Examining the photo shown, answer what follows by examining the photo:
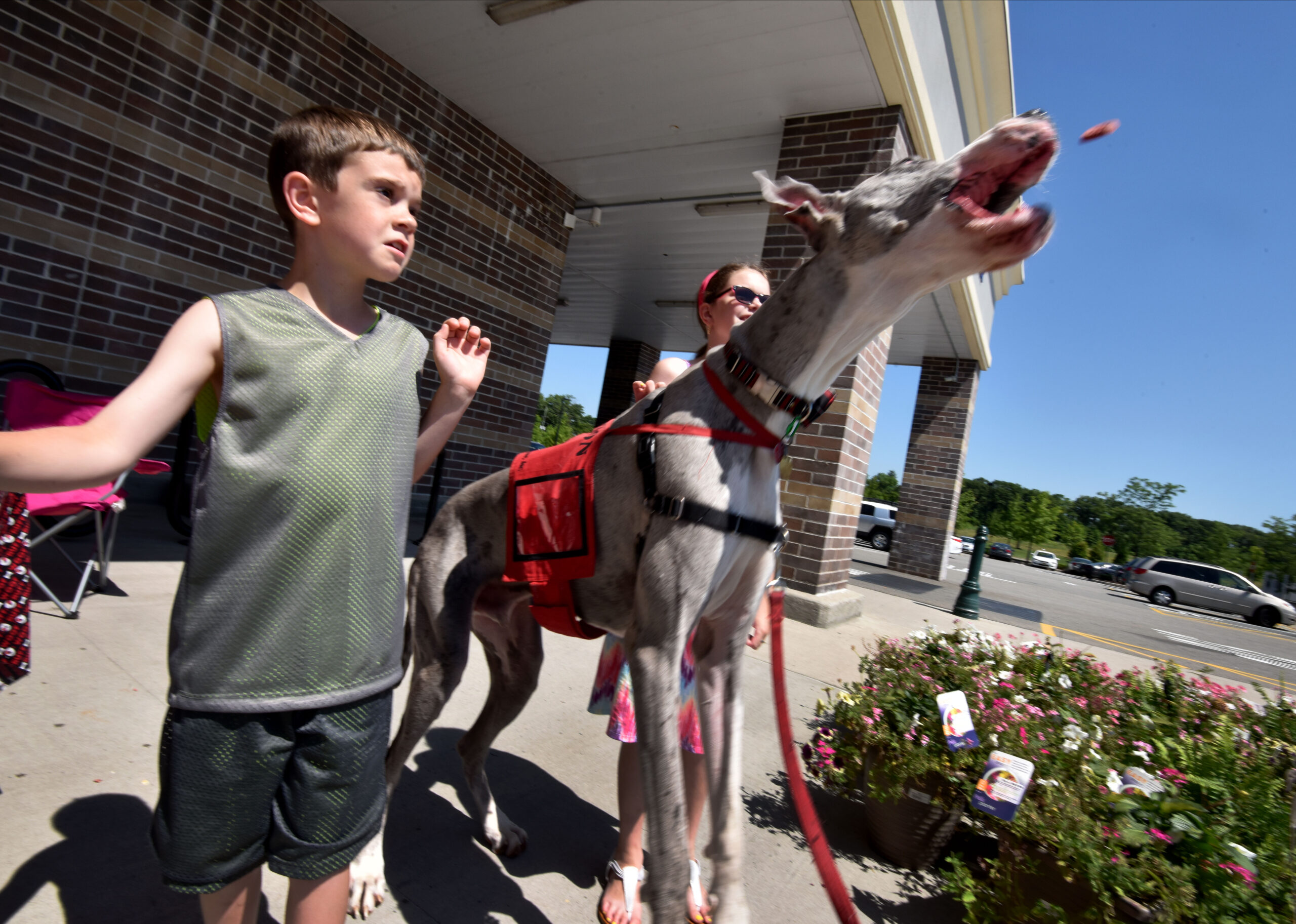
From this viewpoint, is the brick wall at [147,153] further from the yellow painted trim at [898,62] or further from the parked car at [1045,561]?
the parked car at [1045,561]

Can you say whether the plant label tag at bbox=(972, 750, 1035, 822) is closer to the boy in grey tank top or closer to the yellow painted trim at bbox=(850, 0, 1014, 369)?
the boy in grey tank top

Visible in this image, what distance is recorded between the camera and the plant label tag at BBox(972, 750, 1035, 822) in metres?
2.27

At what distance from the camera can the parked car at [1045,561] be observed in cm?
5084

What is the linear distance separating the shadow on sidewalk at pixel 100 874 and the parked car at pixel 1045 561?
58113 millimetres

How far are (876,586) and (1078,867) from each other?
9.30 metres

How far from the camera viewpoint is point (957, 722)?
8.60 feet

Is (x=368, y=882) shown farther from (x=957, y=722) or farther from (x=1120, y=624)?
(x=1120, y=624)

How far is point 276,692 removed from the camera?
1.23 meters

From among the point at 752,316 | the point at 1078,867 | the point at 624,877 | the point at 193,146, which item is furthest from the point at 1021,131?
the point at 193,146

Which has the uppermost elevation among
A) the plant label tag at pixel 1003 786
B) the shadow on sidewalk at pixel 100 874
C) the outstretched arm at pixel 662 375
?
the outstretched arm at pixel 662 375

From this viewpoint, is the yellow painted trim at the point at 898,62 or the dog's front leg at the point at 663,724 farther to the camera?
the yellow painted trim at the point at 898,62

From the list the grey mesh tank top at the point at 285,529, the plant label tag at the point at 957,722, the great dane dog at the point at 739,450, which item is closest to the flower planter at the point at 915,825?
the plant label tag at the point at 957,722

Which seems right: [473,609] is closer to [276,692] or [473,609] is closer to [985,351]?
[276,692]

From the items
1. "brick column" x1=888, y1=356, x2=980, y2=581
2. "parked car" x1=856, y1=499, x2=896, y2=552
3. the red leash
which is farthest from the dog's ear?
"parked car" x1=856, y1=499, x2=896, y2=552
